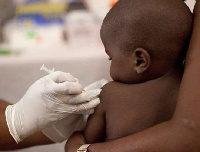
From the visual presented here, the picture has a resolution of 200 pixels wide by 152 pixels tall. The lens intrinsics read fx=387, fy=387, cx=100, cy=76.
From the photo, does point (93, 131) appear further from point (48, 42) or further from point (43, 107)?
point (48, 42)

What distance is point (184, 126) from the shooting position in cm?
88

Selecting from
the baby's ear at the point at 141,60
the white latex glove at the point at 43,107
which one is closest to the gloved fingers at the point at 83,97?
the white latex glove at the point at 43,107

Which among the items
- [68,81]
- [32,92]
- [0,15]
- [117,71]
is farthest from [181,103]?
[0,15]

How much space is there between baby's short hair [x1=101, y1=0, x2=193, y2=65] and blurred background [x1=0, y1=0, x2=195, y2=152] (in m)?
0.68

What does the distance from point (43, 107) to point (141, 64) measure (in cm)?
30

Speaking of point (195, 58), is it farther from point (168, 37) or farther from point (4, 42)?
point (4, 42)

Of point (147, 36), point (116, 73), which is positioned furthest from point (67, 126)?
point (147, 36)

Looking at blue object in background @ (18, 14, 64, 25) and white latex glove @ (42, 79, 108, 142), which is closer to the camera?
white latex glove @ (42, 79, 108, 142)

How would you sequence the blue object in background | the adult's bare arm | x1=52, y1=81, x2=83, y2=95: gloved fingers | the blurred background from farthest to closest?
1. the blue object in background
2. the blurred background
3. x1=52, y1=81, x2=83, y2=95: gloved fingers
4. the adult's bare arm

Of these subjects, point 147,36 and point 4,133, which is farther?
point 4,133

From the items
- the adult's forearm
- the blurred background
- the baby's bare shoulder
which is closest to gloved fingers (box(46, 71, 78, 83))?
the baby's bare shoulder

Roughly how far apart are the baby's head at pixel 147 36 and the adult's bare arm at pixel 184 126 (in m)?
0.05

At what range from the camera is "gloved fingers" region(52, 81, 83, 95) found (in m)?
0.98

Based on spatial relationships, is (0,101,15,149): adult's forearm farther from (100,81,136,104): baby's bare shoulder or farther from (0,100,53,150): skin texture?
(100,81,136,104): baby's bare shoulder
